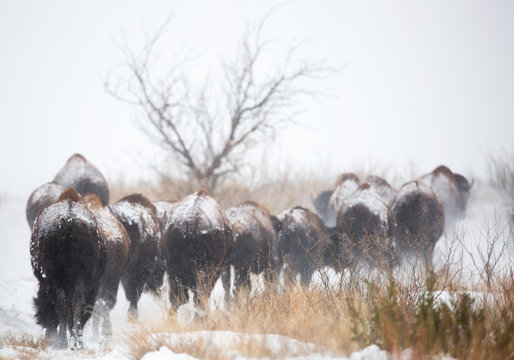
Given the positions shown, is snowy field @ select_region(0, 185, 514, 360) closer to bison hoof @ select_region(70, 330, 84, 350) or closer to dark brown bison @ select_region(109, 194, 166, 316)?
bison hoof @ select_region(70, 330, 84, 350)

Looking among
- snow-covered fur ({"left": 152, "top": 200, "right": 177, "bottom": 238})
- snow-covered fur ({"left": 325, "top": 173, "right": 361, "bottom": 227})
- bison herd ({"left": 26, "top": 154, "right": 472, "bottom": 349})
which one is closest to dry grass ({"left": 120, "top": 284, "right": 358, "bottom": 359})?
bison herd ({"left": 26, "top": 154, "right": 472, "bottom": 349})

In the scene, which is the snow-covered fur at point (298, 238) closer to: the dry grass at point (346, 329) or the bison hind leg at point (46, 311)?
the dry grass at point (346, 329)

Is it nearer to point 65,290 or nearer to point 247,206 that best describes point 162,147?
point 247,206

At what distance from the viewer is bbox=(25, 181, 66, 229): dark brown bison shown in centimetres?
822

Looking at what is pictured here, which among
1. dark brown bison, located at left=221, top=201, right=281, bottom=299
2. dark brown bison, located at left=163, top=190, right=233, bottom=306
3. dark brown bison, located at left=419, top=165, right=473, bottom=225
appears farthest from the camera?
dark brown bison, located at left=419, top=165, right=473, bottom=225

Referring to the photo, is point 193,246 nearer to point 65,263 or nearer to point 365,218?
point 65,263

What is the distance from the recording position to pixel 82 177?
32.4 ft

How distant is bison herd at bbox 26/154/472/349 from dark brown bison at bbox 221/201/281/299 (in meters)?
0.01

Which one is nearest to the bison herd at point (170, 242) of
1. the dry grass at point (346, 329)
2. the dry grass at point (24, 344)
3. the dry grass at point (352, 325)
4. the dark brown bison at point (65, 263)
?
the dark brown bison at point (65, 263)

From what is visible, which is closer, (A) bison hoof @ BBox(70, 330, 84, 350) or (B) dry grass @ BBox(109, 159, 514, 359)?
(B) dry grass @ BBox(109, 159, 514, 359)

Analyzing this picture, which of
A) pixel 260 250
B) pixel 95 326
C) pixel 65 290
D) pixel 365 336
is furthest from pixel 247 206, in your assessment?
pixel 365 336

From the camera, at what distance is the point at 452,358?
4008 millimetres

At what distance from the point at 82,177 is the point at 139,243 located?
3565mm

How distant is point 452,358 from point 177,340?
7.21 feet
